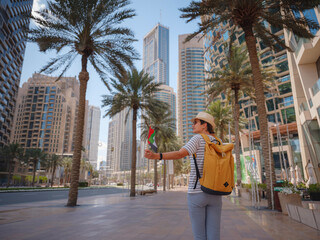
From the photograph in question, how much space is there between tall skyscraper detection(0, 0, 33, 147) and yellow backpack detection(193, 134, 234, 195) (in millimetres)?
68659

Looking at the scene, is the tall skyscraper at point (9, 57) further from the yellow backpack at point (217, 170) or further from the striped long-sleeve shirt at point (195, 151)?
the yellow backpack at point (217, 170)

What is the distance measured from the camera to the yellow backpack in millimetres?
2285

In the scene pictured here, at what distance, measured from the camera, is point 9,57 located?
2653 inches

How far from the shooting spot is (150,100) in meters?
20.8

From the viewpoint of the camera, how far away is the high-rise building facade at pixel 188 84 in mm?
122750

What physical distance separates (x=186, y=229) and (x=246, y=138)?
147 ft

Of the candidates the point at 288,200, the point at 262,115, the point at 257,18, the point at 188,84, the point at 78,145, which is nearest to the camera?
the point at 288,200

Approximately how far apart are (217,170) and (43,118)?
12769 cm

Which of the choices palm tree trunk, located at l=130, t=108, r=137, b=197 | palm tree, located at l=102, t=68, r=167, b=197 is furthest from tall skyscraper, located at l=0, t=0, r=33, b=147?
palm tree trunk, located at l=130, t=108, r=137, b=197

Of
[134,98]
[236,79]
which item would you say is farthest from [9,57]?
[236,79]

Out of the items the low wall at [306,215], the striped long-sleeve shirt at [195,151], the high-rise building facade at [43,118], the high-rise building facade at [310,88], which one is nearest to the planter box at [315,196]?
the low wall at [306,215]

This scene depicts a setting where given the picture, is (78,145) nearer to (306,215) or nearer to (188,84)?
(306,215)

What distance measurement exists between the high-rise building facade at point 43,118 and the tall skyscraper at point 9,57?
3680 centimetres

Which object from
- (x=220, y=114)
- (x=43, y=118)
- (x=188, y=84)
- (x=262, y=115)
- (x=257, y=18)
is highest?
(x=188, y=84)
